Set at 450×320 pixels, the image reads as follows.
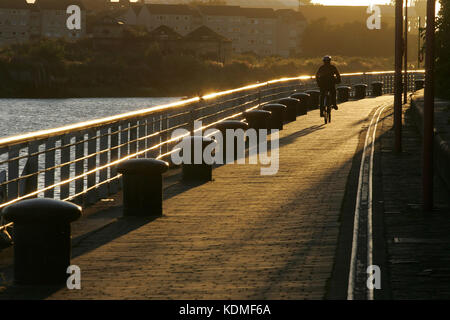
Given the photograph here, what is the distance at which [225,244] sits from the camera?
10289 millimetres

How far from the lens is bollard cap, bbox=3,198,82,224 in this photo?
845 centimetres

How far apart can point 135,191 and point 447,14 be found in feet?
31.2

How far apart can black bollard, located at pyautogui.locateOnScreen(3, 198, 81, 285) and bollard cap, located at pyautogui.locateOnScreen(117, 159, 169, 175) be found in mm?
3562

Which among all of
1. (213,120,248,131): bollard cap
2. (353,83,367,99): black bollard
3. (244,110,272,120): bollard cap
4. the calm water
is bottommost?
the calm water

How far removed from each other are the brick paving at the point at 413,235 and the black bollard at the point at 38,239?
2777mm

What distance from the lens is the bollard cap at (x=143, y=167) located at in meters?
12.2

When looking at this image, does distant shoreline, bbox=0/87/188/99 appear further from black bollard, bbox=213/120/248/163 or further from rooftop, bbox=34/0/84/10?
black bollard, bbox=213/120/248/163

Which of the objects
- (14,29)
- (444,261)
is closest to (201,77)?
(14,29)

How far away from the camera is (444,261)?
30.0 feet

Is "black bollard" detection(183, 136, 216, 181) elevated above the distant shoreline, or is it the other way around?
"black bollard" detection(183, 136, 216, 181)

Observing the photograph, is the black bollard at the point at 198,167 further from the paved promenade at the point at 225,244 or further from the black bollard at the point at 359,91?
the black bollard at the point at 359,91

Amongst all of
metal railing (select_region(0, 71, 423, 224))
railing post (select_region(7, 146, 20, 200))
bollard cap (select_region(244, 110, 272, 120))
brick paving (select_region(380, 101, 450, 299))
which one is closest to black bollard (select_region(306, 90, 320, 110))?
bollard cap (select_region(244, 110, 272, 120))

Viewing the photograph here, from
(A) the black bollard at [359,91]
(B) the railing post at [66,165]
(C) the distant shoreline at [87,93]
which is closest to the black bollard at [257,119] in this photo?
(B) the railing post at [66,165]
